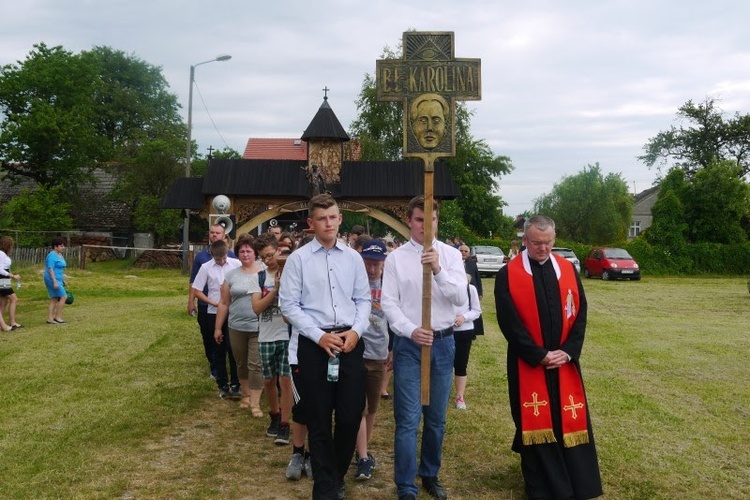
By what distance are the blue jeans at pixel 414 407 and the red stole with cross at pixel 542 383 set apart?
20.4 inches

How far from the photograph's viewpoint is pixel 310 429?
191 inches

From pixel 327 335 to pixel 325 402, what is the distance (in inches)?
17.9

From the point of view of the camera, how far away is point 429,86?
5.56 m

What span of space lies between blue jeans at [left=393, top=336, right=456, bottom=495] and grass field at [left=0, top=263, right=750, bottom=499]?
0.27 metres

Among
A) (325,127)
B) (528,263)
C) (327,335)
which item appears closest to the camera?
(327,335)

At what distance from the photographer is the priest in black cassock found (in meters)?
4.97

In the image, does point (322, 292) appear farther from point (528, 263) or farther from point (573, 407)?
point (573, 407)

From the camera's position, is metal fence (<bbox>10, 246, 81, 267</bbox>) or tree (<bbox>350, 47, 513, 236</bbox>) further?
tree (<bbox>350, 47, 513, 236</bbox>)

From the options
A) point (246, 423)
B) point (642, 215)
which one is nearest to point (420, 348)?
point (246, 423)

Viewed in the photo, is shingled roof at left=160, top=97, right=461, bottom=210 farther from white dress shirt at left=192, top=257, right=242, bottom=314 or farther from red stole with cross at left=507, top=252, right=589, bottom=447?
red stole with cross at left=507, top=252, right=589, bottom=447

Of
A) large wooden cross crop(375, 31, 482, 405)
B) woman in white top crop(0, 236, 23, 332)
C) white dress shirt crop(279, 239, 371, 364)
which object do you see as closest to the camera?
white dress shirt crop(279, 239, 371, 364)

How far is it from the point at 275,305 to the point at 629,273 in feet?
90.4

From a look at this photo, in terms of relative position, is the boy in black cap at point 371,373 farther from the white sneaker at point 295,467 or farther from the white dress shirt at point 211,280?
the white dress shirt at point 211,280

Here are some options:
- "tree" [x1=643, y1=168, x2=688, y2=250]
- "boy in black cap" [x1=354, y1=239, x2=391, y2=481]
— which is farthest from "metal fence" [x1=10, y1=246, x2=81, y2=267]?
"boy in black cap" [x1=354, y1=239, x2=391, y2=481]
